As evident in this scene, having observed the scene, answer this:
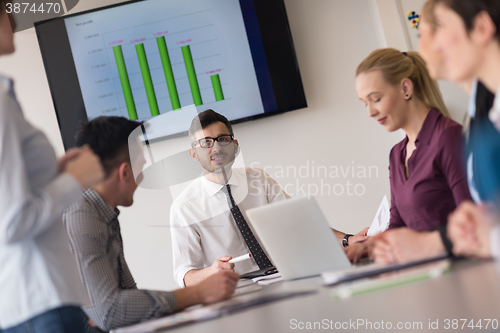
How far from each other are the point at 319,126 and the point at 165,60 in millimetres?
953

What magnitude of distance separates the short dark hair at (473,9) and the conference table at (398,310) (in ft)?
1.13

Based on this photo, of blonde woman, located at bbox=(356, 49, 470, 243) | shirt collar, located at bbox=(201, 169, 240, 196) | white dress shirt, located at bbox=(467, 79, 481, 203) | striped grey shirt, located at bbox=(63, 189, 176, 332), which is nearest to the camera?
white dress shirt, located at bbox=(467, 79, 481, 203)

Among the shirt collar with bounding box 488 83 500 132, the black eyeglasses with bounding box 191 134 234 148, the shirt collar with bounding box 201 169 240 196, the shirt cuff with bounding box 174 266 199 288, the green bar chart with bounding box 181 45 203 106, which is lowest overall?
the shirt cuff with bounding box 174 266 199 288

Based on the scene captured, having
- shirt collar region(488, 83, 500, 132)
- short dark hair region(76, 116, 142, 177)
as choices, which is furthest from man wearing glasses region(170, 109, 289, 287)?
shirt collar region(488, 83, 500, 132)

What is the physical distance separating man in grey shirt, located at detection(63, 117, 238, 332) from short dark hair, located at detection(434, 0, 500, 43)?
791 millimetres

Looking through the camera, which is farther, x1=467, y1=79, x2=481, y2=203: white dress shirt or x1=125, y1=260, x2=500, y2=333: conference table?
x1=467, y1=79, x2=481, y2=203: white dress shirt

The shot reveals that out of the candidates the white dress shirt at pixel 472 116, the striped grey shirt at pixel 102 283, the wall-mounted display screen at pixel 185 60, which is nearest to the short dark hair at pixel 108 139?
the striped grey shirt at pixel 102 283

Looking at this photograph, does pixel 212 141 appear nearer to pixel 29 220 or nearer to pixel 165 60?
pixel 165 60

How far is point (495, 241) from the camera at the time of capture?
561 mm

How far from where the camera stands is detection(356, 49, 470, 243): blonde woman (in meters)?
1.23

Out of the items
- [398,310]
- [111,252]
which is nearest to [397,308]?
[398,310]

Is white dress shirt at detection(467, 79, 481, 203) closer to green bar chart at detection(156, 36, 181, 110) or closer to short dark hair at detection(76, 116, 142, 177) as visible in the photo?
short dark hair at detection(76, 116, 142, 177)

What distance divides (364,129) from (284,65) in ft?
1.93

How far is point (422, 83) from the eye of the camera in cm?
138
